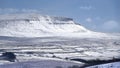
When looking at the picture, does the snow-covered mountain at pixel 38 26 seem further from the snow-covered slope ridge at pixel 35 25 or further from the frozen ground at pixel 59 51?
the frozen ground at pixel 59 51

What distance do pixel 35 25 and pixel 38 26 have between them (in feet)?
3.54

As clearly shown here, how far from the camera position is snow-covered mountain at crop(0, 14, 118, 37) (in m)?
106

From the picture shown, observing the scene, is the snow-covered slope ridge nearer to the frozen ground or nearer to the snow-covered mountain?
the snow-covered mountain

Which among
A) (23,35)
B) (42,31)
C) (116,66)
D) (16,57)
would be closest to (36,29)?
(42,31)

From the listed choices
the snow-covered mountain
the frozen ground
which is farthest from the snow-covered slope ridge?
the frozen ground

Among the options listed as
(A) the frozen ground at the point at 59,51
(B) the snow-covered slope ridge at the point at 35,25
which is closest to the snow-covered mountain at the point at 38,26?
(B) the snow-covered slope ridge at the point at 35,25

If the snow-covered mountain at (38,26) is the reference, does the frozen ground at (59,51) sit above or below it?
below

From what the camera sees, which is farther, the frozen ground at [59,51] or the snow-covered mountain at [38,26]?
the snow-covered mountain at [38,26]

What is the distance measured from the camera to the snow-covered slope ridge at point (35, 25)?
106700 mm

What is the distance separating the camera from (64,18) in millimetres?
122312

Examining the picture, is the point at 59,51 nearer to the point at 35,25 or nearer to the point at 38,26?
the point at 35,25

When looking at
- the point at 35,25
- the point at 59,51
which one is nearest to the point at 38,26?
the point at 35,25

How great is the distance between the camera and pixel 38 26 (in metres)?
113

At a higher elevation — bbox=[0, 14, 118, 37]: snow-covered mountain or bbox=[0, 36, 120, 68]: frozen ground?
bbox=[0, 14, 118, 37]: snow-covered mountain
